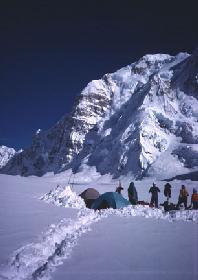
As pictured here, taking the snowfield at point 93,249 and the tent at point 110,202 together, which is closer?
the snowfield at point 93,249

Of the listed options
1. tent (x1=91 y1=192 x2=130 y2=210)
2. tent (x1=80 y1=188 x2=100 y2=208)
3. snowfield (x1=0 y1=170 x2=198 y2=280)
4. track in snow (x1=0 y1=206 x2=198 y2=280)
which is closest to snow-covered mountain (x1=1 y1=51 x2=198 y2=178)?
tent (x1=80 y1=188 x2=100 y2=208)

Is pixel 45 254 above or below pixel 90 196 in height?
below

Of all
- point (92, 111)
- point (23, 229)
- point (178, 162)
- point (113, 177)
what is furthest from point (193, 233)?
point (92, 111)

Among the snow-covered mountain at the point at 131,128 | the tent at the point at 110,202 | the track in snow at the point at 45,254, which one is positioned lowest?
the track in snow at the point at 45,254

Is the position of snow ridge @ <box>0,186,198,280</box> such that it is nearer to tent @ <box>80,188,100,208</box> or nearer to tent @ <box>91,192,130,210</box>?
tent @ <box>91,192,130,210</box>

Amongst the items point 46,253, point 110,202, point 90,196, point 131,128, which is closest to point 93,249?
point 46,253

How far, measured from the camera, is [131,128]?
98750mm

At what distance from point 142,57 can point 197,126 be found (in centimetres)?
8240

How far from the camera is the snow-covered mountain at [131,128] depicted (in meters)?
88.2

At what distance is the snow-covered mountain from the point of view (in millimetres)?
88250

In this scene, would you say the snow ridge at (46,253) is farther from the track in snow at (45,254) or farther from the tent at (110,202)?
the tent at (110,202)

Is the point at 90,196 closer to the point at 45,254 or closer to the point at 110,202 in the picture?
the point at 110,202

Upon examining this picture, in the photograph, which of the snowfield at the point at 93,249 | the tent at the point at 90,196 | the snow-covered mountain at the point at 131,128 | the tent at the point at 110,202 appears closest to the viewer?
the snowfield at the point at 93,249

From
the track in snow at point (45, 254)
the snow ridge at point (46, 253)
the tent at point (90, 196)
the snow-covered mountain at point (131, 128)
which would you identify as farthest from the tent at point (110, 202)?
the snow-covered mountain at point (131, 128)
